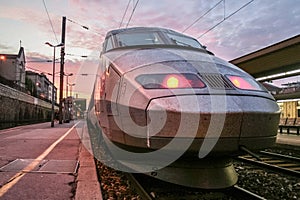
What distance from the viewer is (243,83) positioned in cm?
339

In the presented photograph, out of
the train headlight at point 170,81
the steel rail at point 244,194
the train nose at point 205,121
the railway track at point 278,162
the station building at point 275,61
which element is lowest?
the railway track at point 278,162

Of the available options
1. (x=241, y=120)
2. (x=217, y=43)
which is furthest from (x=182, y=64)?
(x=217, y=43)

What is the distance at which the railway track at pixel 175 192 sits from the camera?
12.0 feet

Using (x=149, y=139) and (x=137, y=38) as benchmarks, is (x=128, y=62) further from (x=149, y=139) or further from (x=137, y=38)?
(x=137, y=38)

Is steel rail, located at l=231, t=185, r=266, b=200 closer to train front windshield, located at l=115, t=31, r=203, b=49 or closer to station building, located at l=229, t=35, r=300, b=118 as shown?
train front windshield, located at l=115, t=31, r=203, b=49

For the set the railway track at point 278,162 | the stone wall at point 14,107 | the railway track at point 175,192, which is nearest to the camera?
the railway track at point 175,192

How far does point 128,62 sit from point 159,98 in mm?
983

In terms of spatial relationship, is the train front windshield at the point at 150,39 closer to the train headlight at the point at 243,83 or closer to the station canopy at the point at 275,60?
the train headlight at the point at 243,83

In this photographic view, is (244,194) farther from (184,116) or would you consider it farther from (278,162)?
(278,162)

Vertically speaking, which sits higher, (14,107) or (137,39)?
(137,39)

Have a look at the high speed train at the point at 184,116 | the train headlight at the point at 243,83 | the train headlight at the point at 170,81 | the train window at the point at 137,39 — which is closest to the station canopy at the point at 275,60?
the train window at the point at 137,39

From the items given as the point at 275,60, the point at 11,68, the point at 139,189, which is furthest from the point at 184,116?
the point at 11,68

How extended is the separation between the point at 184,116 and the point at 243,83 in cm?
100

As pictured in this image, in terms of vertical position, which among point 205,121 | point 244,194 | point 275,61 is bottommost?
point 244,194
